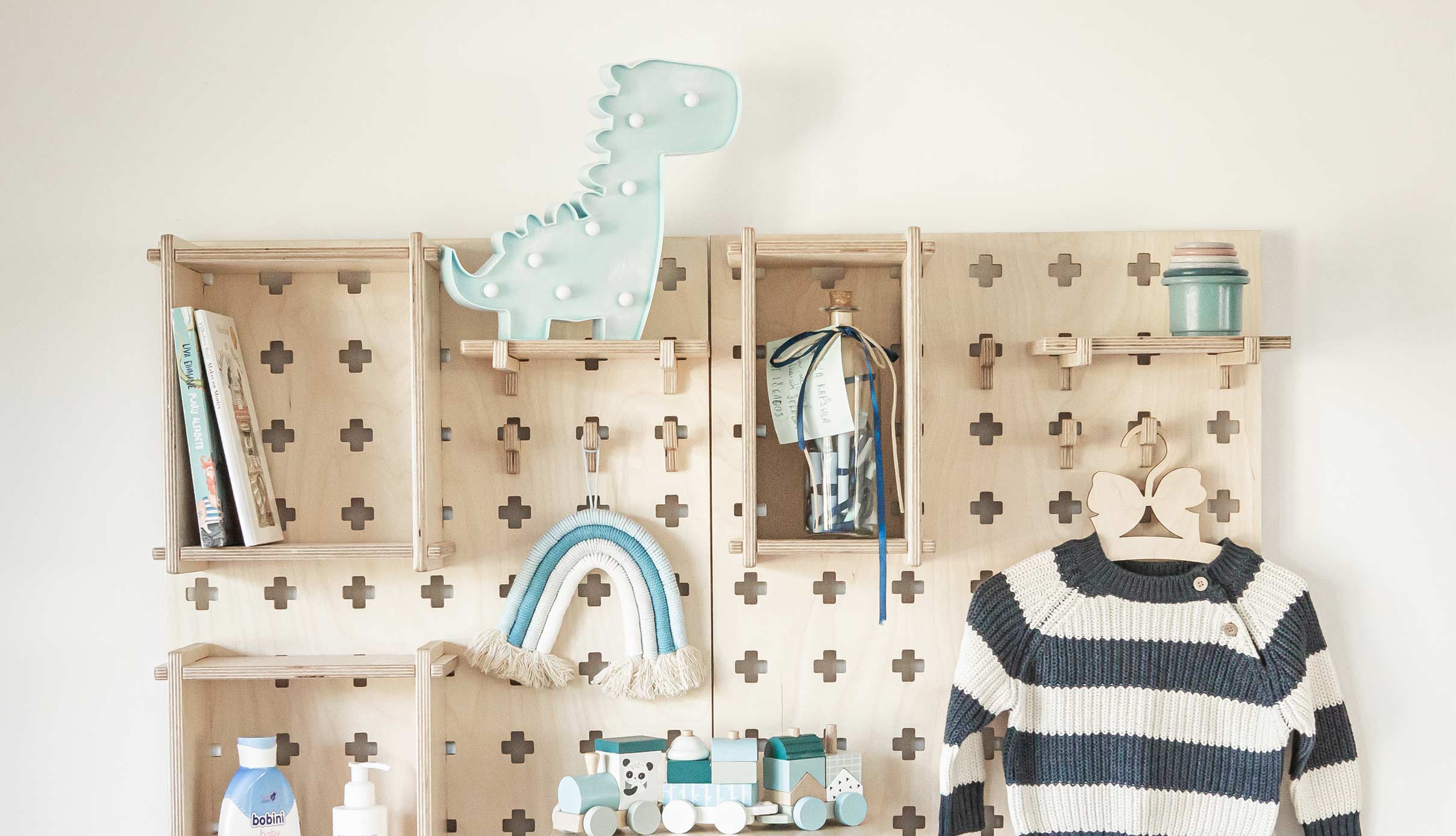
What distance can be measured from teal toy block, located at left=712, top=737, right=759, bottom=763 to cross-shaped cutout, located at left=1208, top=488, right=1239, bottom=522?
732mm

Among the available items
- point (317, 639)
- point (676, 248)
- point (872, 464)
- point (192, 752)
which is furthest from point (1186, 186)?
point (192, 752)

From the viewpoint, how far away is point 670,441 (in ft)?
4.81

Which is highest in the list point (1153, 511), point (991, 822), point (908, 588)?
point (1153, 511)

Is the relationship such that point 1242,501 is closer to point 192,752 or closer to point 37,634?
point 192,752

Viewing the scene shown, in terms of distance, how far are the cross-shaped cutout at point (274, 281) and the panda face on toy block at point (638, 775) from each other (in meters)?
0.80

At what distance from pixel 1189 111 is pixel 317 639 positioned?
1475mm

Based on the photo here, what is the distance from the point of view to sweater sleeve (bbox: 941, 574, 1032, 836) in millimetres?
1424

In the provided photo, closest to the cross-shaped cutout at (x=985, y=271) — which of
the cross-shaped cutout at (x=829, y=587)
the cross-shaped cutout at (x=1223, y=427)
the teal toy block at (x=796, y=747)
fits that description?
the cross-shaped cutout at (x=1223, y=427)

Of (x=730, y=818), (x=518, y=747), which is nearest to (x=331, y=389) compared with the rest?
(x=518, y=747)

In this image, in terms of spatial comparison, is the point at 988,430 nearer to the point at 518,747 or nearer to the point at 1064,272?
the point at 1064,272

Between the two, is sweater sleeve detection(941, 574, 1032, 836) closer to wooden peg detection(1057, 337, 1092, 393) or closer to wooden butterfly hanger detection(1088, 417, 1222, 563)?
wooden butterfly hanger detection(1088, 417, 1222, 563)

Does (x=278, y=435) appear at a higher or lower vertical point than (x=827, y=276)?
lower

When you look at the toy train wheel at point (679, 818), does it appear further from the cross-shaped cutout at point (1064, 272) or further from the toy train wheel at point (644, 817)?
the cross-shaped cutout at point (1064, 272)

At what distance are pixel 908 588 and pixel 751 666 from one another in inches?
9.8
